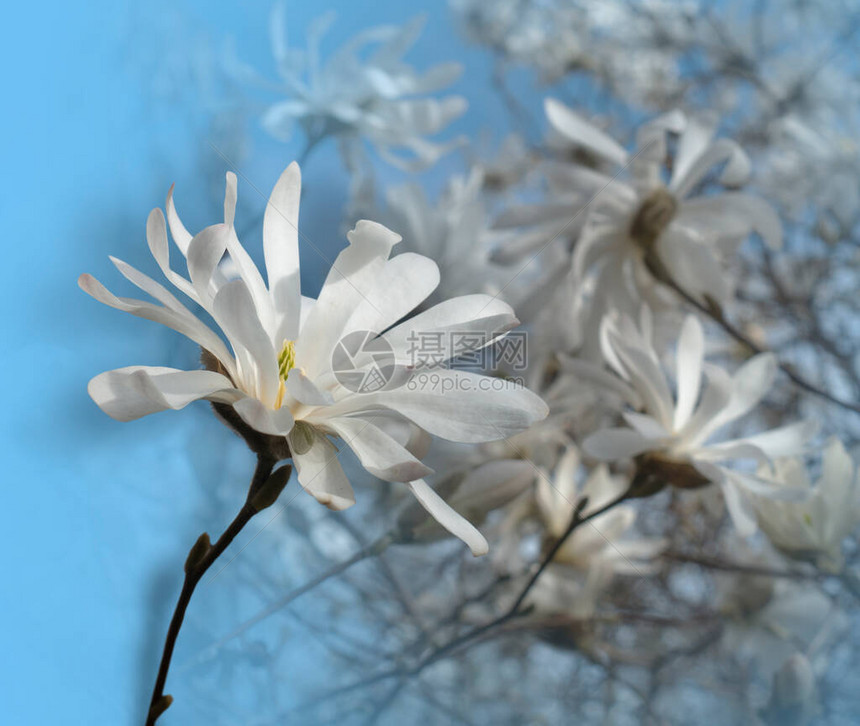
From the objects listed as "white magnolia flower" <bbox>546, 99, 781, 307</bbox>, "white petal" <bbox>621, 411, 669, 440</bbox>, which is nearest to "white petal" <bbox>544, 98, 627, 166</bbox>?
"white magnolia flower" <bbox>546, 99, 781, 307</bbox>

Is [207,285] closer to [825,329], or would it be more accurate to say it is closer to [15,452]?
[15,452]

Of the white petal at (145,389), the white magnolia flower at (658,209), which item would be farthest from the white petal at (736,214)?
the white petal at (145,389)

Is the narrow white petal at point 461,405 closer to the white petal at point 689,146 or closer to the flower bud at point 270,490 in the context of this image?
the flower bud at point 270,490

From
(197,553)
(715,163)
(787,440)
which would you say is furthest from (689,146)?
(197,553)

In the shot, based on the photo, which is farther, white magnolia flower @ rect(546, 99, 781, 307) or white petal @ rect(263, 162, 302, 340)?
white magnolia flower @ rect(546, 99, 781, 307)

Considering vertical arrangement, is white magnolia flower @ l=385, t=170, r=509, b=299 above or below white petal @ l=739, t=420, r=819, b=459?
above

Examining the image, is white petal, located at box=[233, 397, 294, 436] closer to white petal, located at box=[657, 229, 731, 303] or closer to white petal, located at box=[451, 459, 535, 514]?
white petal, located at box=[451, 459, 535, 514]

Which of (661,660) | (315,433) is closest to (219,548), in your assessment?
(315,433)

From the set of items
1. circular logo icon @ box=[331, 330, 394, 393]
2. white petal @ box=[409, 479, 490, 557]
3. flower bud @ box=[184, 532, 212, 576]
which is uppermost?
circular logo icon @ box=[331, 330, 394, 393]
